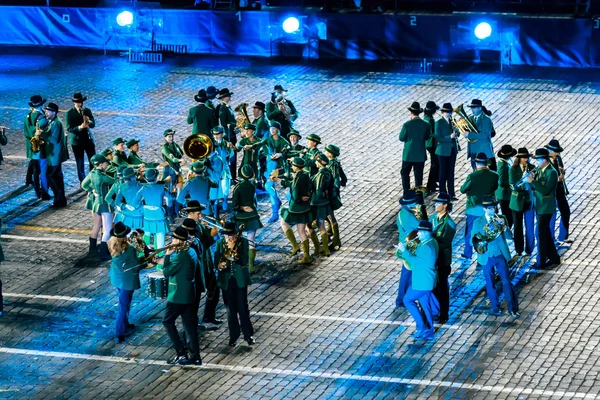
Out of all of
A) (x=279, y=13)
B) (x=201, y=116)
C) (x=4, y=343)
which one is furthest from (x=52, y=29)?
(x=4, y=343)

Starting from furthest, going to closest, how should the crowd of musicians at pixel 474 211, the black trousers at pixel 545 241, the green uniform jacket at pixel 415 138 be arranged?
1. the green uniform jacket at pixel 415 138
2. the black trousers at pixel 545 241
3. the crowd of musicians at pixel 474 211

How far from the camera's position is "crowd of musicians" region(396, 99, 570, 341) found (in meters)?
20.7

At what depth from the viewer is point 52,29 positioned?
1642 inches

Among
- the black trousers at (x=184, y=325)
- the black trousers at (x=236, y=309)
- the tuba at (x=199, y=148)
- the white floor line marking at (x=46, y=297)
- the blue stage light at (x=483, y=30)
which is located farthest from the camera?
the blue stage light at (x=483, y=30)

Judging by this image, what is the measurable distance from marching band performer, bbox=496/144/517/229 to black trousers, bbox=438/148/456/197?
2.96 meters

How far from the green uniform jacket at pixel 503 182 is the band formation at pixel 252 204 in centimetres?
2

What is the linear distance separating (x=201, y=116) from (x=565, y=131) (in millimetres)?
8685

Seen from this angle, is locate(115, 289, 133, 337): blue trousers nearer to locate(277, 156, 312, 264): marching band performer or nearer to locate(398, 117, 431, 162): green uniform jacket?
locate(277, 156, 312, 264): marching band performer

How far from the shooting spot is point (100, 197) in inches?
951

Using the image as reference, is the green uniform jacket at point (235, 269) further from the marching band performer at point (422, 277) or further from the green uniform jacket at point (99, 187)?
the green uniform jacket at point (99, 187)

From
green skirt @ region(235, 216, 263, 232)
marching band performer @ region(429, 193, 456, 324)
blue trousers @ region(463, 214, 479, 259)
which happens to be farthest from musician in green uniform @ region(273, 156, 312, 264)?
marching band performer @ region(429, 193, 456, 324)

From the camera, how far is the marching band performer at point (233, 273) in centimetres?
2011

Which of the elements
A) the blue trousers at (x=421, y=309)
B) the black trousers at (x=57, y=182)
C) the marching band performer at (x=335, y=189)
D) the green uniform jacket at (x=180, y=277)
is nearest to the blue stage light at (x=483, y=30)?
the marching band performer at (x=335, y=189)

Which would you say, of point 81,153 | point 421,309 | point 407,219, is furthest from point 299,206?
point 81,153
